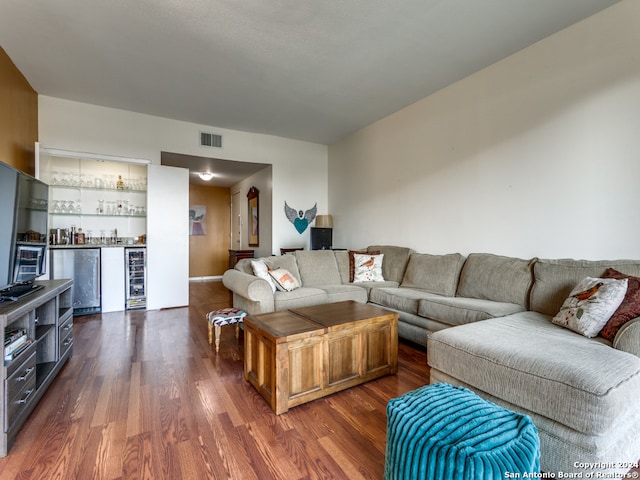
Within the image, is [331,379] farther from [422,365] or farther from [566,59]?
[566,59]

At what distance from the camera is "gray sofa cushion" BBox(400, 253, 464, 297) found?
3.30 metres

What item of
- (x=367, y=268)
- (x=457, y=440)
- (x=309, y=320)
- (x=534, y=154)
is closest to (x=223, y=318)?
(x=309, y=320)

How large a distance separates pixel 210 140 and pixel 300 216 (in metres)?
2.01

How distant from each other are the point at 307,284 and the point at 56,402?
2.48 meters

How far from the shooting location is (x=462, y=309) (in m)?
2.56

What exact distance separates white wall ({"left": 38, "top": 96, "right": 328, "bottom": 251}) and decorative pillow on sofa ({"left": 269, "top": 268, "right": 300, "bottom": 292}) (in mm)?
2163

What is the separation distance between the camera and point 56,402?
6.56 feet

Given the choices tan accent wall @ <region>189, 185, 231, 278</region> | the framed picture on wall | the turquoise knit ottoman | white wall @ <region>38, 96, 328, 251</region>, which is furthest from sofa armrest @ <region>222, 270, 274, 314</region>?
tan accent wall @ <region>189, 185, 231, 278</region>

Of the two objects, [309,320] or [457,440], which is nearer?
[457,440]

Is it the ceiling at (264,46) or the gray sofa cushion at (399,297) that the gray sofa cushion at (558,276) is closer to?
the gray sofa cushion at (399,297)

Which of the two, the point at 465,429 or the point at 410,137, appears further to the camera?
the point at 410,137

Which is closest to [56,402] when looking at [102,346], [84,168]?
[102,346]

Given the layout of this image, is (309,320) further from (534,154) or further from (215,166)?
(215,166)

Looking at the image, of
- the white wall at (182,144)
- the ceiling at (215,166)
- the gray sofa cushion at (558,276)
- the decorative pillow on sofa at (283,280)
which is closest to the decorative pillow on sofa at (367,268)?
the decorative pillow on sofa at (283,280)
